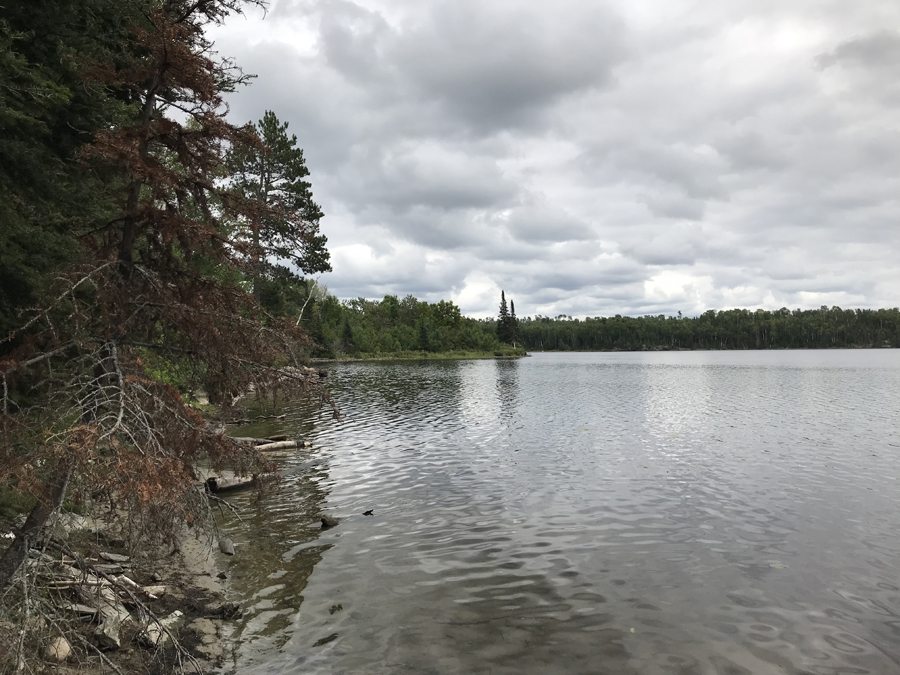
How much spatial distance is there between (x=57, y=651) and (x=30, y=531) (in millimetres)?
1836

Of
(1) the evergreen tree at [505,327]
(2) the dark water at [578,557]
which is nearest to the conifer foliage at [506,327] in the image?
(1) the evergreen tree at [505,327]

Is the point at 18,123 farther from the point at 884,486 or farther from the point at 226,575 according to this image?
the point at 884,486

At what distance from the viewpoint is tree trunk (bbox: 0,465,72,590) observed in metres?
5.14

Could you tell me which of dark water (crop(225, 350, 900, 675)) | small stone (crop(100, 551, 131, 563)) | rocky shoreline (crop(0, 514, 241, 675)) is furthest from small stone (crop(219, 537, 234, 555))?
small stone (crop(100, 551, 131, 563))

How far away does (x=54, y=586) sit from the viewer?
664 cm

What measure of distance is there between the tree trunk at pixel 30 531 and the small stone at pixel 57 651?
52.2 inches

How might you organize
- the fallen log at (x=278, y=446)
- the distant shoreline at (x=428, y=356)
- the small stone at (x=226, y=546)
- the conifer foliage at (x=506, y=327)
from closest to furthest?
the small stone at (x=226, y=546)
the fallen log at (x=278, y=446)
the distant shoreline at (x=428, y=356)
the conifer foliage at (x=506, y=327)

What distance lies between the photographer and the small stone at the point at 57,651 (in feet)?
20.3

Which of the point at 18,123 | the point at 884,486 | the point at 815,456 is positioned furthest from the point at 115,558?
the point at 815,456

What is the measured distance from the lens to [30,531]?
5.68 metres

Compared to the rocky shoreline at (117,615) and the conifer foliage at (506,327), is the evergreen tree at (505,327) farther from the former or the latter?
the rocky shoreline at (117,615)

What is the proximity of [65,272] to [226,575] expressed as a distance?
277 inches

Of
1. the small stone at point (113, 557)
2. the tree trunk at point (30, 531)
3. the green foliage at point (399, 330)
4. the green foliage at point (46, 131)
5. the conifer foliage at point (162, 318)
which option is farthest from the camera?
the green foliage at point (399, 330)

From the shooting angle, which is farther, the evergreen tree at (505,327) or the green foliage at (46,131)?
the evergreen tree at (505,327)
